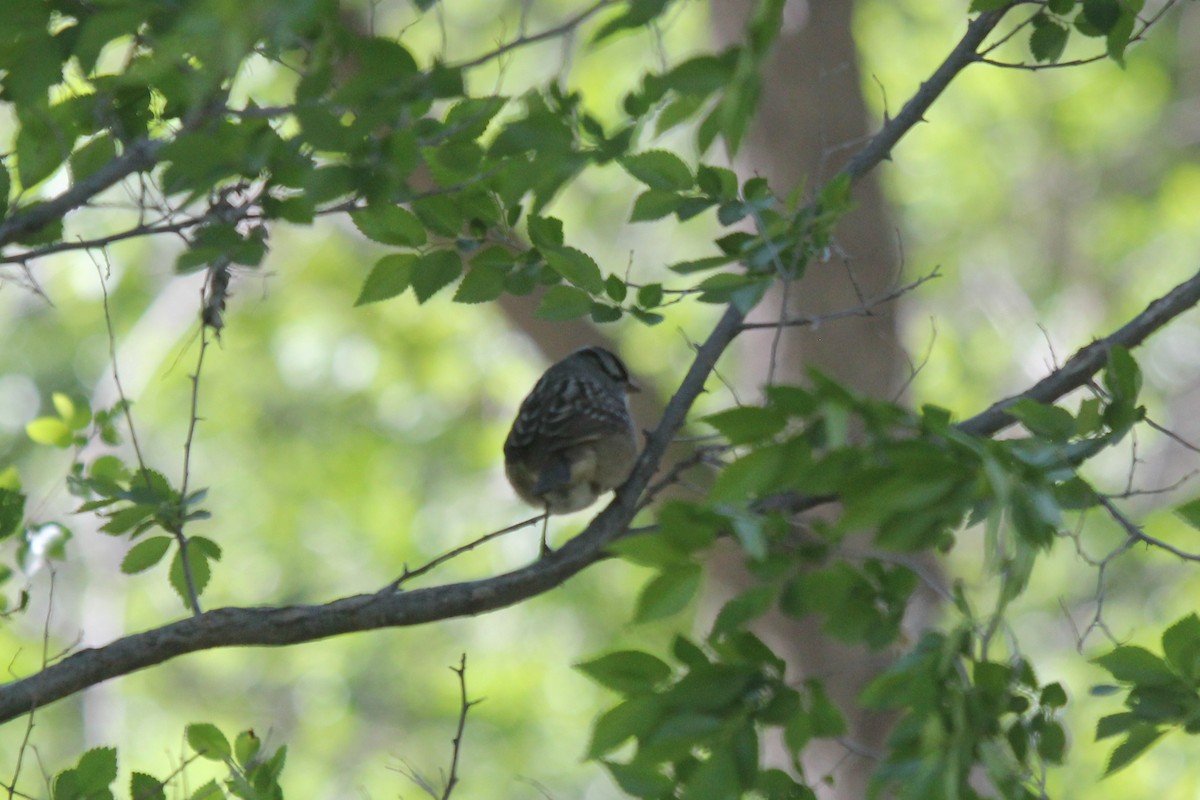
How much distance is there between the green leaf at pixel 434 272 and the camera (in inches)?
110

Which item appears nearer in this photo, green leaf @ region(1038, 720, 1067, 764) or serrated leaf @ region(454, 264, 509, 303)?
green leaf @ region(1038, 720, 1067, 764)

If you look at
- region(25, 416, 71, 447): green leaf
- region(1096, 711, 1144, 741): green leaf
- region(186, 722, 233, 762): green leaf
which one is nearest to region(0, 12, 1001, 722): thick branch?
region(186, 722, 233, 762): green leaf

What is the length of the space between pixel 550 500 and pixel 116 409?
1596 mm

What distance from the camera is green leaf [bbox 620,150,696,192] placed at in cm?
262

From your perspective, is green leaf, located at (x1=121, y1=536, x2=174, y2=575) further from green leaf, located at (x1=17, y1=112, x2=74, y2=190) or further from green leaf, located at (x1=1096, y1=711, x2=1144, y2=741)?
green leaf, located at (x1=1096, y1=711, x2=1144, y2=741)

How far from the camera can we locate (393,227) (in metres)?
2.80

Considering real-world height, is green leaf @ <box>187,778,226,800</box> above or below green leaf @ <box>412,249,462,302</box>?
below

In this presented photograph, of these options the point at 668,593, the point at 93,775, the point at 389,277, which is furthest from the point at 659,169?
the point at 93,775

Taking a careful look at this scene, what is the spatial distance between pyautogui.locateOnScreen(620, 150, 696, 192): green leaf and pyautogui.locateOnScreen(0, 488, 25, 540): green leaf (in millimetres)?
1908

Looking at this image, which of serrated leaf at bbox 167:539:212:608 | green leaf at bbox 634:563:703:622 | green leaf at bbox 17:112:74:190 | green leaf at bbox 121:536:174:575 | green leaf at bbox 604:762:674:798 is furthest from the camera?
serrated leaf at bbox 167:539:212:608

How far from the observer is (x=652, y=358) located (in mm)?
10906

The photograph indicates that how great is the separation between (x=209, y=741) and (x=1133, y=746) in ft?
6.63

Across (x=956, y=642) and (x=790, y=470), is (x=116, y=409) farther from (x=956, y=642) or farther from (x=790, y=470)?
(x=956, y=642)

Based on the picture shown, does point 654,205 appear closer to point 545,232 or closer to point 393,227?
point 545,232
